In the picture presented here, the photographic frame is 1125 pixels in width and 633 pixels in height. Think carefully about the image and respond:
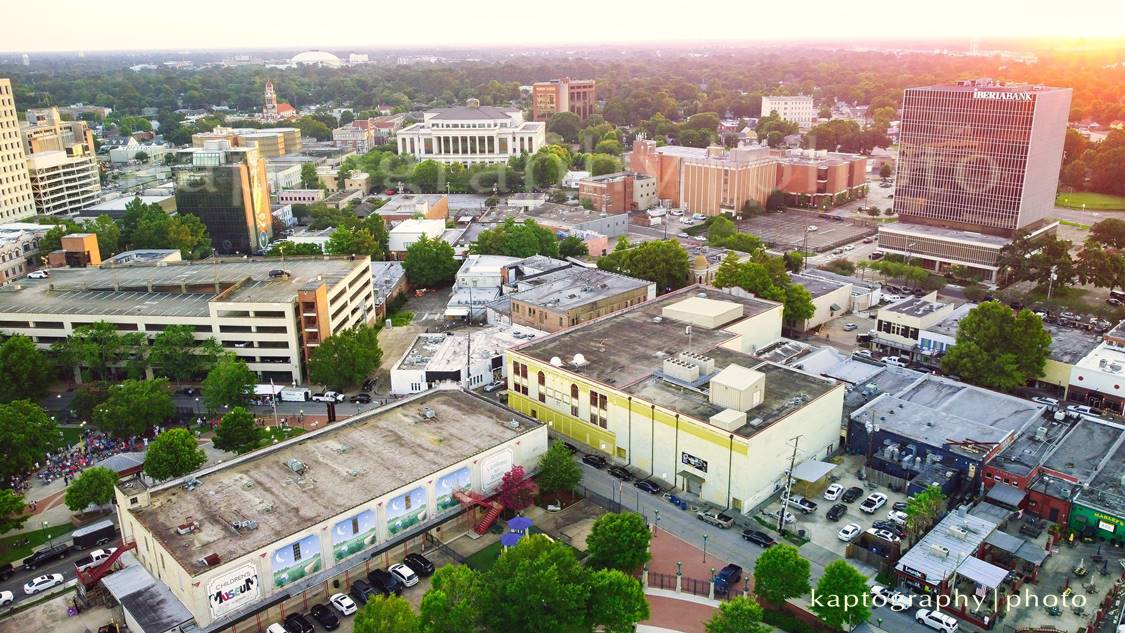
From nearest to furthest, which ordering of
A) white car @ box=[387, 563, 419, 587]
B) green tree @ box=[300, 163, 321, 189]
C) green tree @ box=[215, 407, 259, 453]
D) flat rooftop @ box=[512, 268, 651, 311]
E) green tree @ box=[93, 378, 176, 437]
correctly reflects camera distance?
white car @ box=[387, 563, 419, 587] < green tree @ box=[215, 407, 259, 453] < green tree @ box=[93, 378, 176, 437] < flat rooftop @ box=[512, 268, 651, 311] < green tree @ box=[300, 163, 321, 189]

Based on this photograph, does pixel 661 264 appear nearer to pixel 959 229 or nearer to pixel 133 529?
pixel 959 229

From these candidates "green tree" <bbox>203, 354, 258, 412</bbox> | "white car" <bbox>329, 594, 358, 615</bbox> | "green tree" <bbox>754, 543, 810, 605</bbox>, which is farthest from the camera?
"green tree" <bbox>203, 354, 258, 412</bbox>

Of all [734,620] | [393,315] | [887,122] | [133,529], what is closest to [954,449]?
[734,620]

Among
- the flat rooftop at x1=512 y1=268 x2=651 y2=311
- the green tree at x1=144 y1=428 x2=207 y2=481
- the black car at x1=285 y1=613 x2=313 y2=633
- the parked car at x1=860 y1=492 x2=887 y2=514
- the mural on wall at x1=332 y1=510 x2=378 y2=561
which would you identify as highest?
the flat rooftop at x1=512 y1=268 x2=651 y2=311

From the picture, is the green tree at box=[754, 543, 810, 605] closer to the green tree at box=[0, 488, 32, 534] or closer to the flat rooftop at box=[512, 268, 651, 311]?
the flat rooftop at box=[512, 268, 651, 311]

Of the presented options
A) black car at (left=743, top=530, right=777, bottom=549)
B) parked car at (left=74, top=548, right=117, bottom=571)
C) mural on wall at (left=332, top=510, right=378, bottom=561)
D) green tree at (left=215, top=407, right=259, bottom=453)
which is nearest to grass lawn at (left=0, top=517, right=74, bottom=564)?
parked car at (left=74, top=548, right=117, bottom=571)

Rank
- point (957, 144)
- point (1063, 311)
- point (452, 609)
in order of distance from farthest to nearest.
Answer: point (957, 144), point (1063, 311), point (452, 609)
